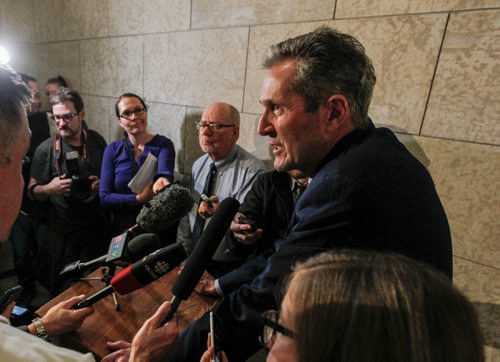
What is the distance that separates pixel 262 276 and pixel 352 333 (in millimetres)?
450

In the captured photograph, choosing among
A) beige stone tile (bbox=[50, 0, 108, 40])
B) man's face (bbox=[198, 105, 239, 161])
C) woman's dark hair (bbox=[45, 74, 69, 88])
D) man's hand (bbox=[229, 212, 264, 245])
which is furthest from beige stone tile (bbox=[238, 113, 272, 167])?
woman's dark hair (bbox=[45, 74, 69, 88])

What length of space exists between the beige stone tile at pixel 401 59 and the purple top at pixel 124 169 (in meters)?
1.43

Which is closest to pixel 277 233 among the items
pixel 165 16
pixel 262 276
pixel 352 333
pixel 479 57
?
pixel 262 276

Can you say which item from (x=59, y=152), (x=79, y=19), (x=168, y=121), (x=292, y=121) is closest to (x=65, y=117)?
(x=59, y=152)

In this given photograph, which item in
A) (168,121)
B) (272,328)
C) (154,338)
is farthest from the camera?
(168,121)

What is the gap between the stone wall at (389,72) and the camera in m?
1.31

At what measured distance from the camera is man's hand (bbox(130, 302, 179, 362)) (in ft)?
2.74

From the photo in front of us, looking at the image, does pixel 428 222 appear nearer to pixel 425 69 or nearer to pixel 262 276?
pixel 262 276

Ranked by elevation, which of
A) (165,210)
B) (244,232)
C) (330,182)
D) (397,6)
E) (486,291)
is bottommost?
(486,291)

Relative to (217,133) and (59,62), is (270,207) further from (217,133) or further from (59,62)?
(59,62)

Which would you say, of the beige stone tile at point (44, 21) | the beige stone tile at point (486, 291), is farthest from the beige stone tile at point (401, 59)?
the beige stone tile at point (44, 21)

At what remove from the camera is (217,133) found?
1.87 metres

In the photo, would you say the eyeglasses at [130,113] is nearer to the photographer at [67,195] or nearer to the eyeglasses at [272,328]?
the photographer at [67,195]

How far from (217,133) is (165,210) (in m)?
0.69
